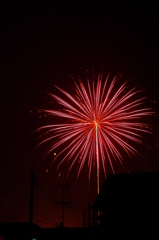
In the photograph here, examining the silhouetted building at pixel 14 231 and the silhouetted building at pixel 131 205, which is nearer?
the silhouetted building at pixel 131 205

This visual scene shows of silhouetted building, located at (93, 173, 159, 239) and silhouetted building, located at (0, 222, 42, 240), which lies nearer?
silhouetted building, located at (93, 173, 159, 239)

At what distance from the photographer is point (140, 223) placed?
17.3 metres

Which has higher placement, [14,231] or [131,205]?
[131,205]

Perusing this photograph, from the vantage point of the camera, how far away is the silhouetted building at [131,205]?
1720cm

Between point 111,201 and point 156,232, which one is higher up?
point 111,201

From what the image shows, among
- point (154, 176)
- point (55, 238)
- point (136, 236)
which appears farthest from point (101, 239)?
point (55, 238)

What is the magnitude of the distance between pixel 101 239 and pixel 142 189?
5164mm

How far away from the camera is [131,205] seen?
1806 centimetres

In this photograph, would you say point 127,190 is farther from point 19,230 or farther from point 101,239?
point 19,230

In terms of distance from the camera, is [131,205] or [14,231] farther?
[14,231]

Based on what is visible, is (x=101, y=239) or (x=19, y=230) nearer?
(x=101, y=239)

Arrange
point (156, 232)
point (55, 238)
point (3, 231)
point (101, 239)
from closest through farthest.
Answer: point (156, 232), point (101, 239), point (3, 231), point (55, 238)

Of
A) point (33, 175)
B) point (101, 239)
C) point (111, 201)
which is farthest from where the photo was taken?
point (101, 239)

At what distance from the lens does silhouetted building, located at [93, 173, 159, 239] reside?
677 inches
